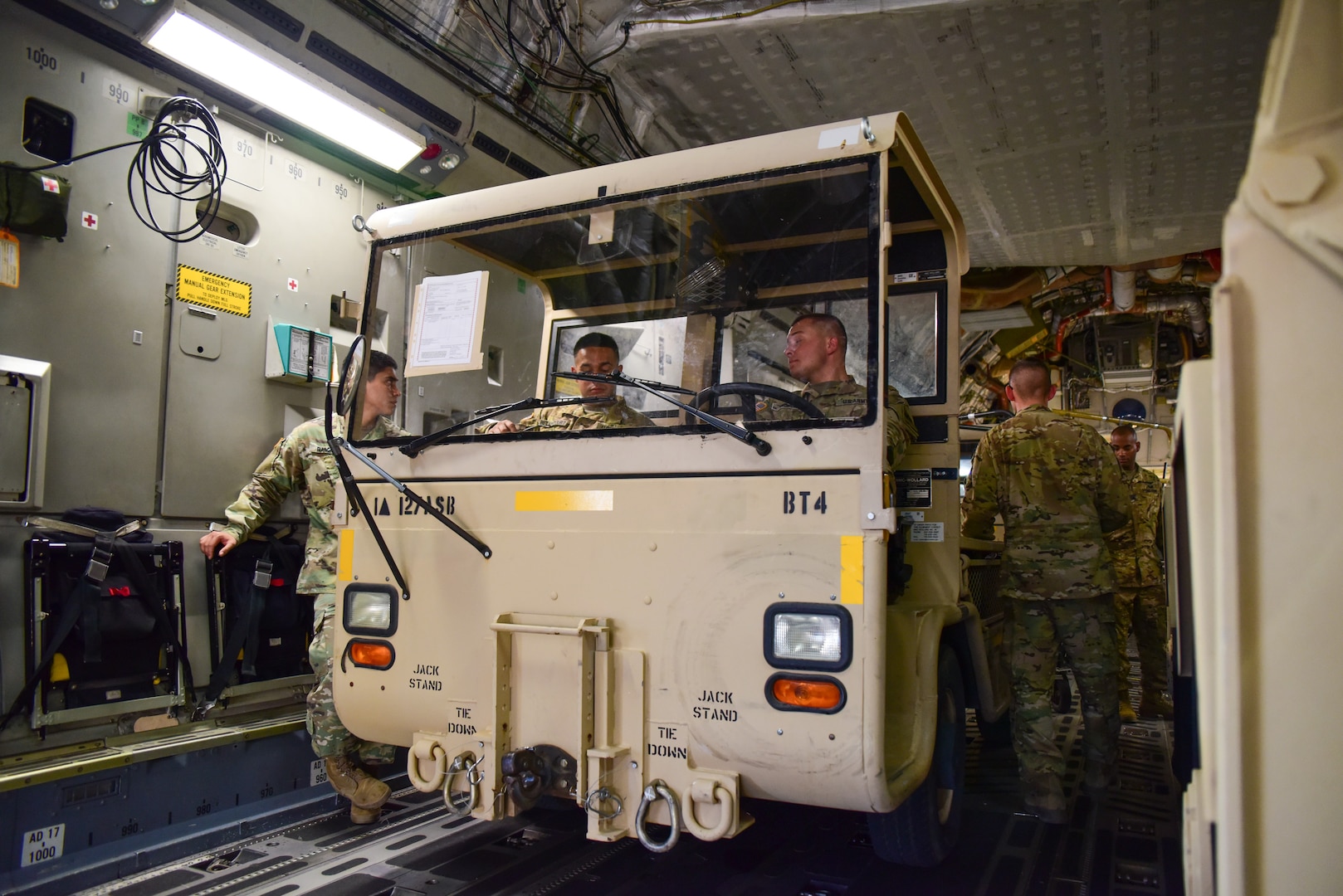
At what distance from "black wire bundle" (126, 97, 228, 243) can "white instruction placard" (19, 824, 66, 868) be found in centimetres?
229

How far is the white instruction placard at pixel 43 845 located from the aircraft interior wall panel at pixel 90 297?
1180 mm

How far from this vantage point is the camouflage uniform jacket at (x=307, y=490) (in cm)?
399

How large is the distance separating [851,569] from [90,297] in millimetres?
3200

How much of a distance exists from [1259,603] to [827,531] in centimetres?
116

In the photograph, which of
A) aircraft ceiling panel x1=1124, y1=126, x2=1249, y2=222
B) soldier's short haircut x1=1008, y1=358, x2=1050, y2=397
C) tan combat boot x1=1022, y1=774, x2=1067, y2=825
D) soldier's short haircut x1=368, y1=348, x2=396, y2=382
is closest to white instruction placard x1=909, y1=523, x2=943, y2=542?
tan combat boot x1=1022, y1=774, x2=1067, y2=825

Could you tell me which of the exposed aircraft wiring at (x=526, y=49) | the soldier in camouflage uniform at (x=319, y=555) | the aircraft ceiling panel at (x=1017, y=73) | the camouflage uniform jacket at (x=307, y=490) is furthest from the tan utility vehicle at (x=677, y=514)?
the exposed aircraft wiring at (x=526, y=49)

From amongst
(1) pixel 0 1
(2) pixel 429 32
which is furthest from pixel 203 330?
(2) pixel 429 32

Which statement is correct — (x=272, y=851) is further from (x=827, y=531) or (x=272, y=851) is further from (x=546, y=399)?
(x=827, y=531)

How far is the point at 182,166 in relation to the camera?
376 cm

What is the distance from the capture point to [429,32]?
436 centimetres

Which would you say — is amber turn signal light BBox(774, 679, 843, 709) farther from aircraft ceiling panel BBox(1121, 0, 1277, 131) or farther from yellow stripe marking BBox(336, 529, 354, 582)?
aircraft ceiling panel BBox(1121, 0, 1277, 131)

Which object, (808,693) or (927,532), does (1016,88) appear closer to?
(927,532)

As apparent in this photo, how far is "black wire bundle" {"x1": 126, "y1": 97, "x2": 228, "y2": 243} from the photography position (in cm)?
362

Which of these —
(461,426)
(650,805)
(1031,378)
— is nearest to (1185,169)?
(1031,378)
